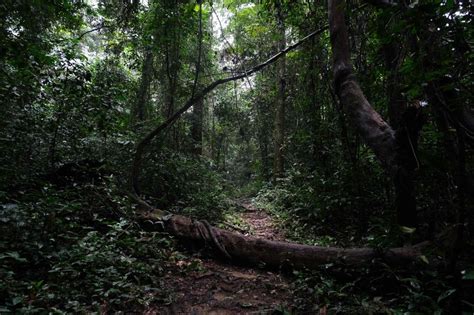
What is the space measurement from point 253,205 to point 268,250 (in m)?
6.22

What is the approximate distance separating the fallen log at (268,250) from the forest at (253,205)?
2 cm

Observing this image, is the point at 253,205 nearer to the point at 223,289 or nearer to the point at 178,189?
the point at 178,189

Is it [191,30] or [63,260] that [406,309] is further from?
[191,30]

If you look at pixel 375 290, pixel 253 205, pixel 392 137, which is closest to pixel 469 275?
pixel 375 290

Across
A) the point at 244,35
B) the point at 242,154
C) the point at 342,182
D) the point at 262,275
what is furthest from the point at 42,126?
the point at 242,154

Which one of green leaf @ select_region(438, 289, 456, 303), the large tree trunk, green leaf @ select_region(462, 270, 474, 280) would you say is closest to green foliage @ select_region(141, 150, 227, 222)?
the large tree trunk

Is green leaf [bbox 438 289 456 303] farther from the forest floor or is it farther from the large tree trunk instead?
the large tree trunk

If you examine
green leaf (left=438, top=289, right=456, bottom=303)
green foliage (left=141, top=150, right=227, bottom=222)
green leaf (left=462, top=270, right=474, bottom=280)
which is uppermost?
green foliage (left=141, top=150, right=227, bottom=222)

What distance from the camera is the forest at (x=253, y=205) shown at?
3.00 meters

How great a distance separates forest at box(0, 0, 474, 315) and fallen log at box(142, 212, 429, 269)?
2cm

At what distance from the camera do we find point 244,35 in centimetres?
1415

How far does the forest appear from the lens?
3.00 meters

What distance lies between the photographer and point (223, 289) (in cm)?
413

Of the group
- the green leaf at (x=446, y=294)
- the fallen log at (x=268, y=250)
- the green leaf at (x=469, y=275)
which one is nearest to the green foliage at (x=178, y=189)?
the fallen log at (x=268, y=250)
